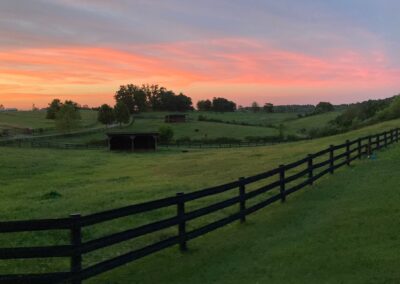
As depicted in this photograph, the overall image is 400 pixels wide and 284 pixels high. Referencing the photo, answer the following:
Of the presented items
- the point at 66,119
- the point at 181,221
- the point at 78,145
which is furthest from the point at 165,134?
the point at 181,221

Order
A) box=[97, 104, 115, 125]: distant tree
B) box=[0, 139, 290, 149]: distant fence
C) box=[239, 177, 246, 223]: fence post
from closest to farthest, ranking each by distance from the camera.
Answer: box=[239, 177, 246, 223]: fence post < box=[0, 139, 290, 149]: distant fence < box=[97, 104, 115, 125]: distant tree

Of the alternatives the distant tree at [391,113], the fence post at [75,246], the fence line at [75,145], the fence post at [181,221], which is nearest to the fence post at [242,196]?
the fence post at [181,221]

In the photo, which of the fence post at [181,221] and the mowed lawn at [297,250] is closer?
the mowed lawn at [297,250]

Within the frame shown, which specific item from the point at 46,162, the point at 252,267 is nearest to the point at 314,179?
the point at 252,267

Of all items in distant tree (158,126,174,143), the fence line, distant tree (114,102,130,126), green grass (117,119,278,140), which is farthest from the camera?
distant tree (114,102,130,126)

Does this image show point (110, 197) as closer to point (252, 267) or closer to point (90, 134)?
point (252, 267)

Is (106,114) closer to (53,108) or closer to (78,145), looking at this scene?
(53,108)

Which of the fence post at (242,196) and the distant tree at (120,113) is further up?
the distant tree at (120,113)

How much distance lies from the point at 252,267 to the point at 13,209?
12298 mm

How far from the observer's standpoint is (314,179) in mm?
17750

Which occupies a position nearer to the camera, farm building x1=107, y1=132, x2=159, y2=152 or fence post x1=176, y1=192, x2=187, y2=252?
fence post x1=176, y1=192, x2=187, y2=252

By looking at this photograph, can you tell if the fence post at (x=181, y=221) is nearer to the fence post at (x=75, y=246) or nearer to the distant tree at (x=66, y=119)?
the fence post at (x=75, y=246)

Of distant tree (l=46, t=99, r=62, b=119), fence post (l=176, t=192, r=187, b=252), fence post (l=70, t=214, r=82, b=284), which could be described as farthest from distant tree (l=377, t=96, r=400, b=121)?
distant tree (l=46, t=99, r=62, b=119)

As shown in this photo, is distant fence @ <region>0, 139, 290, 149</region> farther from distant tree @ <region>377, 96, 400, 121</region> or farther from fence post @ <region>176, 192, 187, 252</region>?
fence post @ <region>176, 192, 187, 252</region>
